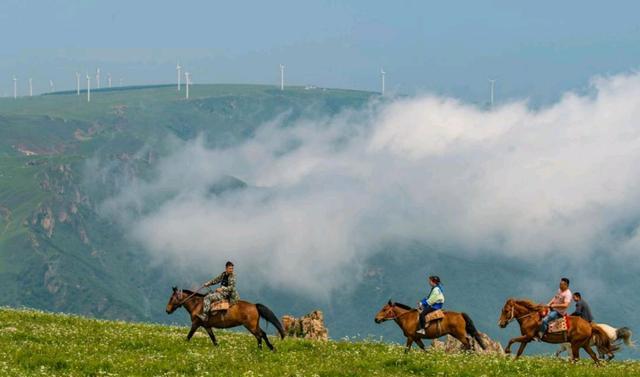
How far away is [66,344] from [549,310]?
743 inches

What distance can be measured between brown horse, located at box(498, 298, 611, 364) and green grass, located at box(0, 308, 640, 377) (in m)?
1.10

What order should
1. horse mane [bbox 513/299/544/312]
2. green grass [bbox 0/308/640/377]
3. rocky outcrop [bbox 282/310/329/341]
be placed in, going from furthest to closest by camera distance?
1. rocky outcrop [bbox 282/310/329/341]
2. horse mane [bbox 513/299/544/312]
3. green grass [bbox 0/308/640/377]

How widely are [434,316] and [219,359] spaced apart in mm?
10257

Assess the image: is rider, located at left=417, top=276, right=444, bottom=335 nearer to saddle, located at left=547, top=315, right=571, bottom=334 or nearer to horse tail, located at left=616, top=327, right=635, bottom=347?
saddle, located at left=547, top=315, right=571, bottom=334

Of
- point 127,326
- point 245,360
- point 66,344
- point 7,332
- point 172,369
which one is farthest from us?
point 127,326

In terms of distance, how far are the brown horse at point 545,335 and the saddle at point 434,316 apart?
241cm

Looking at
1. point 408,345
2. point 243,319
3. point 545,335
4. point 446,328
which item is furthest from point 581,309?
point 243,319

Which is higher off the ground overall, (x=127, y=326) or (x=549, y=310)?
(x=549, y=310)

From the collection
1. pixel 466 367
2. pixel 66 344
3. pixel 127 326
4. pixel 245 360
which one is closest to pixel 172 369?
pixel 245 360

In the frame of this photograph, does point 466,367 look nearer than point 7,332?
Yes

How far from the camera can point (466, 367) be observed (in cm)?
3319

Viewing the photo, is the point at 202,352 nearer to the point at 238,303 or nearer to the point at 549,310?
the point at 238,303

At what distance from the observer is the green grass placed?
31.8 meters

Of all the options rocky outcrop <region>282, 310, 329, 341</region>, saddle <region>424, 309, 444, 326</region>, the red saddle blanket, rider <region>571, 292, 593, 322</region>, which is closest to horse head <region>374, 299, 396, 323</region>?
saddle <region>424, 309, 444, 326</region>
